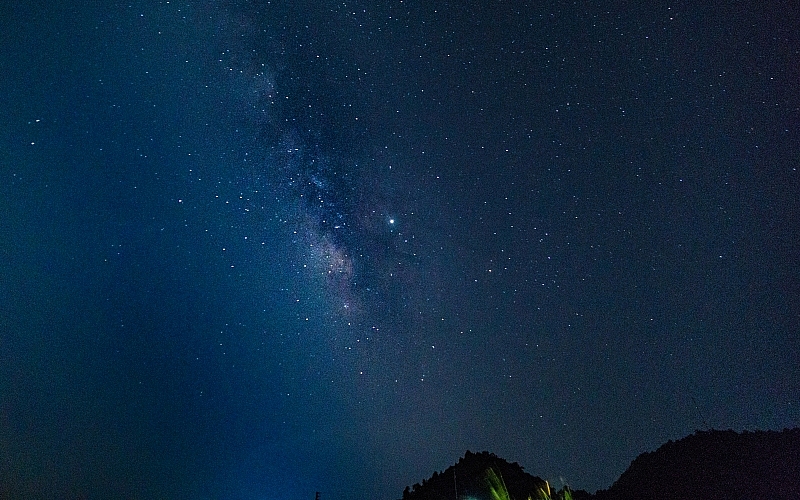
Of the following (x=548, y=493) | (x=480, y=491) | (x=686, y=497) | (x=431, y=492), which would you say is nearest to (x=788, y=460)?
(x=686, y=497)

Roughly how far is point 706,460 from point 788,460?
6.02m

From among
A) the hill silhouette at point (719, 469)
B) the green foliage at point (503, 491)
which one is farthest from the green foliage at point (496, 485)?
the hill silhouette at point (719, 469)

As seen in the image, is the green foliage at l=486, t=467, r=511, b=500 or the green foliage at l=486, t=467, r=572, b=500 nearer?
the green foliage at l=486, t=467, r=572, b=500

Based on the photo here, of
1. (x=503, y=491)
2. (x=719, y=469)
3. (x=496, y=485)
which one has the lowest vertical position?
(x=719, y=469)

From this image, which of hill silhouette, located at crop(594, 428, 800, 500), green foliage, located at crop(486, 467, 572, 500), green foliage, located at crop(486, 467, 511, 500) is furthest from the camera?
green foliage, located at crop(486, 467, 511, 500)

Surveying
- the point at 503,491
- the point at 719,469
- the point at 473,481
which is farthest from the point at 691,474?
the point at 473,481

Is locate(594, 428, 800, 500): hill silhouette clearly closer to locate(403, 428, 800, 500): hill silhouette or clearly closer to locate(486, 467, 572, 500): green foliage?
locate(403, 428, 800, 500): hill silhouette

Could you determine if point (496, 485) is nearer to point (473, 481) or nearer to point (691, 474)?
point (473, 481)

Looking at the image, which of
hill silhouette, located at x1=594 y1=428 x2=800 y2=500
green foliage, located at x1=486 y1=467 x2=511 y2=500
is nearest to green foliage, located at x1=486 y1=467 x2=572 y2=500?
green foliage, located at x1=486 y1=467 x2=511 y2=500

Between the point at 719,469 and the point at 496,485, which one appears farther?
the point at 496,485

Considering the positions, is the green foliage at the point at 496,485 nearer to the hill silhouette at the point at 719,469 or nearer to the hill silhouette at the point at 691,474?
the hill silhouette at the point at 691,474

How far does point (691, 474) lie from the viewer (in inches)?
1834

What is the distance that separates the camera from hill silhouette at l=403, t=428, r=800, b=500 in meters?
43.0

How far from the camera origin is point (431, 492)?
4788 centimetres
